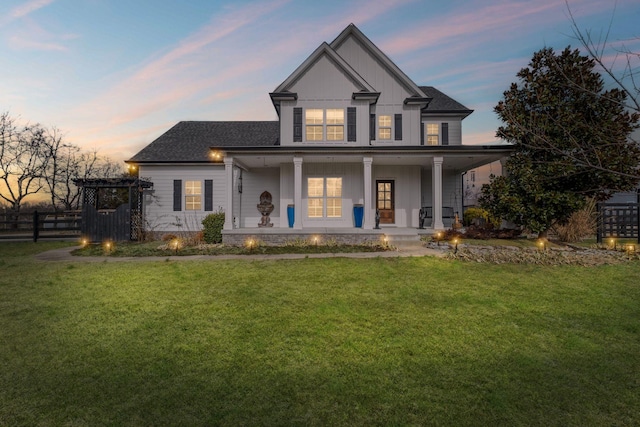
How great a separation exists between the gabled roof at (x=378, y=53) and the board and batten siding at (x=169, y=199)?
32.8 ft

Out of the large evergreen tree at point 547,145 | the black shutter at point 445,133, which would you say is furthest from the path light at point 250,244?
the black shutter at point 445,133

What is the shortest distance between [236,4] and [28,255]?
12.7 metres

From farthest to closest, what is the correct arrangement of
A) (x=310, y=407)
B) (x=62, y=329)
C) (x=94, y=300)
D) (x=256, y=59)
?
(x=256, y=59) < (x=94, y=300) < (x=62, y=329) < (x=310, y=407)

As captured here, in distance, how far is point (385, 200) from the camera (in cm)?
1641

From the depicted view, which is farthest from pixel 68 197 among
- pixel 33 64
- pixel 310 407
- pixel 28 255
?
pixel 310 407

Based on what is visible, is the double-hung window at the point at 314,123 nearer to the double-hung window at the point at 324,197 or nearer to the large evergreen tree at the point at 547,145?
the double-hung window at the point at 324,197

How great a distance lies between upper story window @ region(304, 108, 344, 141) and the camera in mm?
15008

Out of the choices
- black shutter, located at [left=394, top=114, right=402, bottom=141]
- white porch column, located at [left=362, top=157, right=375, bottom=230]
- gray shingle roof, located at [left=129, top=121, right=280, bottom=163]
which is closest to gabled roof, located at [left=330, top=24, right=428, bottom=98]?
black shutter, located at [left=394, top=114, right=402, bottom=141]

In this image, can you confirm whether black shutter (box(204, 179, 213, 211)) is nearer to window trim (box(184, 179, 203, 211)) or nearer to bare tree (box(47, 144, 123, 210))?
window trim (box(184, 179, 203, 211))

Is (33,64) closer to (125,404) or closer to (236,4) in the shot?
(236,4)

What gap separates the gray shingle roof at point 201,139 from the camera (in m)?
18.0

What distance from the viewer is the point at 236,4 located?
12.9 m

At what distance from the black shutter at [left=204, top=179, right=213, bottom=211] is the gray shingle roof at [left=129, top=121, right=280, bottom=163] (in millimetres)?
1343

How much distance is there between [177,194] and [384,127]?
12227 millimetres
